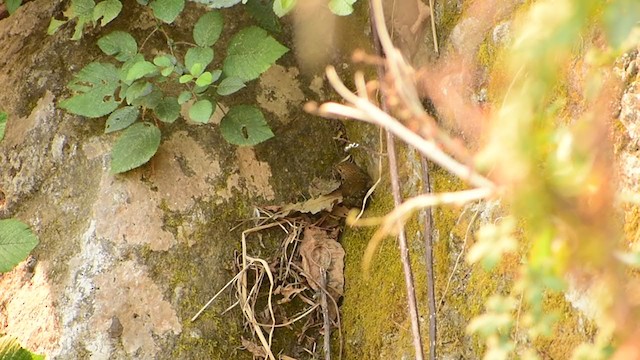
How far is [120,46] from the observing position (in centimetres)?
192

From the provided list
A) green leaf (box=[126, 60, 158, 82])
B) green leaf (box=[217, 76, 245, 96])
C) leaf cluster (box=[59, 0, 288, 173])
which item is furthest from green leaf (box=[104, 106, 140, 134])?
green leaf (box=[217, 76, 245, 96])

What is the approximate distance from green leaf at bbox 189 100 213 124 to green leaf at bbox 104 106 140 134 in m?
0.19

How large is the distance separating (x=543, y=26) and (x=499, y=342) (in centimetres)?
37

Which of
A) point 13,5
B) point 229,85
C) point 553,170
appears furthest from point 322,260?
point 553,170

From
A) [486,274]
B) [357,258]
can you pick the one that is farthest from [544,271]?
[357,258]

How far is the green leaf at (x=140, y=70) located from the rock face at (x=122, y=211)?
0.23m

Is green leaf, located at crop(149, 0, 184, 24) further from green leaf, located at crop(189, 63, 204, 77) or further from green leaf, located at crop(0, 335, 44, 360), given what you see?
green leaf, located at crop(0, 335, 44, 360)

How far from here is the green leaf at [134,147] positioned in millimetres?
1867

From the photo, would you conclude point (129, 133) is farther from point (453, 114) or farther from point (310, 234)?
point (453, 114)

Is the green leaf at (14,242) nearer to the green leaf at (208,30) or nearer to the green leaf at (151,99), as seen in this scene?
the green leaf at (151,99)

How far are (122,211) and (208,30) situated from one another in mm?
475

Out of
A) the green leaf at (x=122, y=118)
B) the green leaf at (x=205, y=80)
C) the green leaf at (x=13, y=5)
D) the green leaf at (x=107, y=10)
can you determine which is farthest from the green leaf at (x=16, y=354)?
the green leaf at (x=13, y=5)

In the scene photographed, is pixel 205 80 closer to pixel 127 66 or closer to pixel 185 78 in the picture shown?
pixel 185 78

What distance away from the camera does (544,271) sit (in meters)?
0.67
